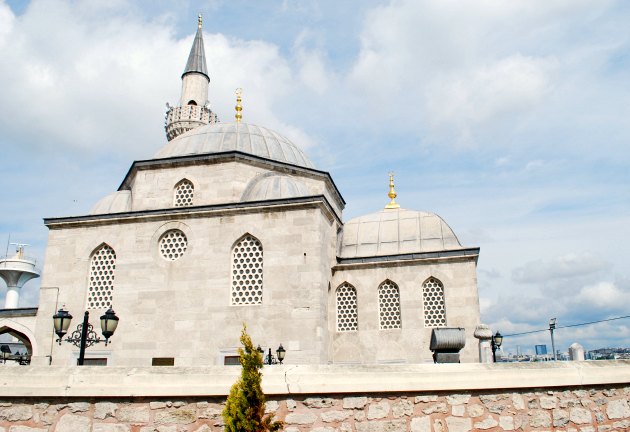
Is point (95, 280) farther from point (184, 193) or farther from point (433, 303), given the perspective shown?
point (433, 303)

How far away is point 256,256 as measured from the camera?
1452 cm

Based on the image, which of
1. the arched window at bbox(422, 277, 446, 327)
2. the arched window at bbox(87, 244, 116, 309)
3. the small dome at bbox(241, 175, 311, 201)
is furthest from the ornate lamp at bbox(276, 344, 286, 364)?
the arched window at bbox(87, 244, 116, 309)

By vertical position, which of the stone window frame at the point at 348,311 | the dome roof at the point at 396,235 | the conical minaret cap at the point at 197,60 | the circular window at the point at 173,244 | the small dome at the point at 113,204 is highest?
the conical minaret cap at the point at 197,60

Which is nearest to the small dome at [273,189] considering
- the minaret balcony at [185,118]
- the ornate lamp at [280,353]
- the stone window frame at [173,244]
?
the stone window frame at [173,244]

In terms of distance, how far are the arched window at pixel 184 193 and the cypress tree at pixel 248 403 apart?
1281 cm

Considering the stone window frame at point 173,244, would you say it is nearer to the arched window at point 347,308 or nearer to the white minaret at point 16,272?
the arched window at point 347,308

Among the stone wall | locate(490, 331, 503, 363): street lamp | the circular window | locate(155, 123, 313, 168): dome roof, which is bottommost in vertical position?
the stone wall

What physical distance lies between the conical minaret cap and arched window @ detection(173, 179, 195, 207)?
10267mm

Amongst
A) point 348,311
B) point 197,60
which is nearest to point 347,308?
point 348,311

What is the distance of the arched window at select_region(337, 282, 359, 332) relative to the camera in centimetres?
1616

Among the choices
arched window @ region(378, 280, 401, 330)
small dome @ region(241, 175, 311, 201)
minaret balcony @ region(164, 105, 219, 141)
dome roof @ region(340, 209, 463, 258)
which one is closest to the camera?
small dome @ region(241, 175, 311, 201)

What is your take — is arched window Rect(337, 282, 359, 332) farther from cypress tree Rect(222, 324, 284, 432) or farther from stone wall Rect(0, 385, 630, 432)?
cypress tree Rect(222, 324, 284, 432)

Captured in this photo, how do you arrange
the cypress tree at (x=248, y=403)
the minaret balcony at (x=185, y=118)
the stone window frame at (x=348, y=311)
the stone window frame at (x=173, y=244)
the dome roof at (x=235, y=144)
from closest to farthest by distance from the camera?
1. the cypress tree at (x=248, y=403)
2. the stone window frame at (x=173, y=244)
3. the stone window frame at (x=348, y=311)
4. the dome roof at (x=235, y=144)
5. the minaret balcony at (x=185, y=118)

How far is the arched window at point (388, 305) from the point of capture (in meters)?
15.9
